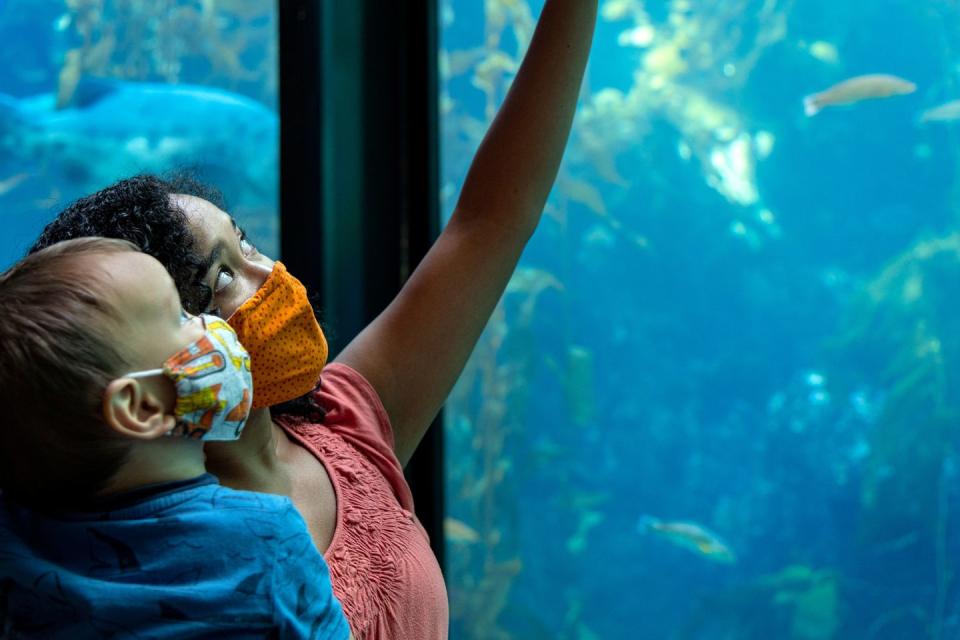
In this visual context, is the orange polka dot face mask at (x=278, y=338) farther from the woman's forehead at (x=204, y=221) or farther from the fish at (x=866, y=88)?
the fish at (x=866, y=88)

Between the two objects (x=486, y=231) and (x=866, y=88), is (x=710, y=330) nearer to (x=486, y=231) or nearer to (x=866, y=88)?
(x=866, y=88)

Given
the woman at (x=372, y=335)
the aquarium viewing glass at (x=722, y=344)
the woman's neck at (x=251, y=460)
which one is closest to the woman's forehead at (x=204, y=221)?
the woman at (x=372, y=335)

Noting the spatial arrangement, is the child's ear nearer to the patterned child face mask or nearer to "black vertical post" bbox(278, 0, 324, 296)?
the patterned child face mask

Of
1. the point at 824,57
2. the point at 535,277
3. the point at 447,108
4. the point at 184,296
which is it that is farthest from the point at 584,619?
the point at 184,296

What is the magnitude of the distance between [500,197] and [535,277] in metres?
3.96

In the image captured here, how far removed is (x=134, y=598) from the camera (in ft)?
1.90

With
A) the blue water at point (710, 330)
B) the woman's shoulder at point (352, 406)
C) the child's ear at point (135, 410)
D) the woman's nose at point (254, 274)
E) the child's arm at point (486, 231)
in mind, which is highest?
the blue water at point (710, 330)

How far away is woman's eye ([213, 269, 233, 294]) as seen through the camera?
2.86ft

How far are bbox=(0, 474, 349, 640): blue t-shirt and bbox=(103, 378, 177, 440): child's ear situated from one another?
5 cm

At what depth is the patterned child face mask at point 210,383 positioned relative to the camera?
623 millimetres

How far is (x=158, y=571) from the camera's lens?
59 cm

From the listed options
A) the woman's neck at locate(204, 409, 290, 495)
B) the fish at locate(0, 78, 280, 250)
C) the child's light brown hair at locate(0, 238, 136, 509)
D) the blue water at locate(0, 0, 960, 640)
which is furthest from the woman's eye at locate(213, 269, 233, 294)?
the blue water at locate(0, 0, 960, 640)

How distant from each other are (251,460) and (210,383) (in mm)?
292

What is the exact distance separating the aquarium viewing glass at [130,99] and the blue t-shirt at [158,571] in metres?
1.00
